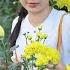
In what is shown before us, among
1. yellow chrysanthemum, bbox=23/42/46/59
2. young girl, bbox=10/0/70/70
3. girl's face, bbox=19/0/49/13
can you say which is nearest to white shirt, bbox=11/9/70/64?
young girl, bbox=10/0/70/70

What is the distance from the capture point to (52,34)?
1.88m

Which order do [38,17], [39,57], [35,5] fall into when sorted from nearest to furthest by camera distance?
[39,57], [35,5], [38,17]

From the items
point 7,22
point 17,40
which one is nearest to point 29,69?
point 17,40

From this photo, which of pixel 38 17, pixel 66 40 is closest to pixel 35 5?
pixel 38 17

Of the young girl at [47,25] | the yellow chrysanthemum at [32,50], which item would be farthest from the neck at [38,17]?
the yellow chrysanthemum at [32,50]

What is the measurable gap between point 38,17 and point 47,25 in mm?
67

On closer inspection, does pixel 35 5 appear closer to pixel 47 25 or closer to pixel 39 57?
pixel 47 25

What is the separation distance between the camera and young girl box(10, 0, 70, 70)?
71.3 inches

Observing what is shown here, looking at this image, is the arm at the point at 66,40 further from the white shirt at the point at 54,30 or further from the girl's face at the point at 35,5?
the girl's face at the point at 35,5

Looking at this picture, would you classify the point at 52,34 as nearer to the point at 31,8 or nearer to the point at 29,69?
the point at 31,8

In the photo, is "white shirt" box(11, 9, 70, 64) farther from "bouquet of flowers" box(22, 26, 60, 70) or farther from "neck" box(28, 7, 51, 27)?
"bouquet of flowers" box(22, 26, 60, 70)

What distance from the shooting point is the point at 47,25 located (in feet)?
6.31

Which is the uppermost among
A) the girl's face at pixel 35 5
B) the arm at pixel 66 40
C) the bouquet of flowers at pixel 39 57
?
the girl's face at pixel 35 5

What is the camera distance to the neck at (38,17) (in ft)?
6.20
